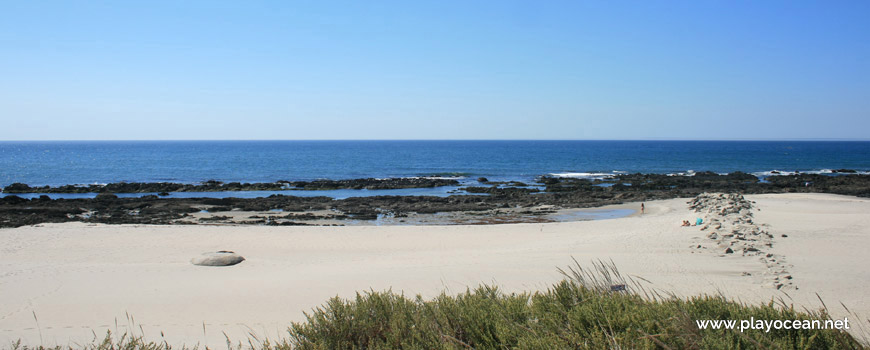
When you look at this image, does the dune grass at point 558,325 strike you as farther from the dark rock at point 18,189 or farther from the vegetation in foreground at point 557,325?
the dark rock at point 18,189

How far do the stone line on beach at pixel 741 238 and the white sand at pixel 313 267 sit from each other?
0.24m

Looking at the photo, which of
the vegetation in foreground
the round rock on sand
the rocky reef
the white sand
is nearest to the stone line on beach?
the white sand

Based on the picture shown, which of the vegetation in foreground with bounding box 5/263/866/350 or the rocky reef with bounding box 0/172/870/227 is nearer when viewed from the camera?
the vegetation in foreground with bounding box 5/263/866/350

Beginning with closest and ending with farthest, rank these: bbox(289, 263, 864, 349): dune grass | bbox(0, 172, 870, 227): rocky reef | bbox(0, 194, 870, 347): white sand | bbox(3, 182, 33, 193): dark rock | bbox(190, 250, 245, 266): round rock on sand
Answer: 1. bbox(289, 263, 864, 349): dune grass
2. bbox(0, 194, 870, 347): white sand
3. bbox(190, 250, 245, 266): round rock on sand
4. bbox(0, 172, 870, 227): rocky reef
5. bbox(3, 182, 33, 193): dark rock

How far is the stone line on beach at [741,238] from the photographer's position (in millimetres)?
9445

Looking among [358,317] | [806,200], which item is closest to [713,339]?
[358,317]

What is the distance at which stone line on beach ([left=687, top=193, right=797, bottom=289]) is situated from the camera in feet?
31.0

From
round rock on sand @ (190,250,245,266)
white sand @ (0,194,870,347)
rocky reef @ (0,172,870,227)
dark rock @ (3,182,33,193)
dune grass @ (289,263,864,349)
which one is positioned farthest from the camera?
dark rock @ (3,182,33,193)

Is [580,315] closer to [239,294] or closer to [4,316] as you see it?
[239,294]

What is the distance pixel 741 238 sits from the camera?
41.6ft

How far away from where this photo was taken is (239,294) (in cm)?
914

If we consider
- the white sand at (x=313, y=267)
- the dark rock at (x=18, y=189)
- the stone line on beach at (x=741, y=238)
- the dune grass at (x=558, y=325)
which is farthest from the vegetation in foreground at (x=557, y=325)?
the dark rock at (x=18, y=189)

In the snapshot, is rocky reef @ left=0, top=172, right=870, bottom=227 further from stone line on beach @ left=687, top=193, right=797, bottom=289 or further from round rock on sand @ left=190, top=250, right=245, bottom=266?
round rock on sand @ left=190, top=250, right=245, bottom=266

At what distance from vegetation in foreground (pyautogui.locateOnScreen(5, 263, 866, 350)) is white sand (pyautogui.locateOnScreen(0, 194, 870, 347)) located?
348 centimetres
